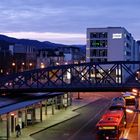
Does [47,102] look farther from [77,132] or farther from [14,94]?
[77,132]

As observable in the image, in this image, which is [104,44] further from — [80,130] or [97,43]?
[80,130]

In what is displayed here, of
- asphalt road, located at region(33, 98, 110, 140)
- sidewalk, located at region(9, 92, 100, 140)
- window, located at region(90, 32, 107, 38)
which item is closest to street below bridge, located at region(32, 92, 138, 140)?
asphalt road, located at region(33, 98, 110, 140)

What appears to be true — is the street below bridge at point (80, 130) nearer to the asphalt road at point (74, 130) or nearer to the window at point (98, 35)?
the asphalt road at point (74, 130)

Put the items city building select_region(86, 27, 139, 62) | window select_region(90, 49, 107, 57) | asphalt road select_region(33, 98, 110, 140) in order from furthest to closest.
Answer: city building select_region(86, 27, 139, 62), window select_region(90, 49, 107, 57), asphalt road select_region(33, 98, 110, 140)

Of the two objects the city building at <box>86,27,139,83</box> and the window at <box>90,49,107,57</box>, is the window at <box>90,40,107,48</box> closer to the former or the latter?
the city building at <box>86,27,139,83</box>

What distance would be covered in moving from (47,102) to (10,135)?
73.3 feet

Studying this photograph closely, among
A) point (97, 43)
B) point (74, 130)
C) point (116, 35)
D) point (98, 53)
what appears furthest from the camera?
point (116, 35)

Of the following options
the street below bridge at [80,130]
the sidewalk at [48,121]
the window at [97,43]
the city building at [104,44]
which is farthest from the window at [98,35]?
the street below bridge at [80,130]

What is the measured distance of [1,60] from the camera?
156m

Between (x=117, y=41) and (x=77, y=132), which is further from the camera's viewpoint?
(x=117, y=41)

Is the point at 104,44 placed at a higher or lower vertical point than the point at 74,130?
higher

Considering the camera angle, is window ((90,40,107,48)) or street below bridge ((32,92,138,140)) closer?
street below bridge ((32,92,138,140))

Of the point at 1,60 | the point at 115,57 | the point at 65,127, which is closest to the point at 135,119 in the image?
the point at 65,127

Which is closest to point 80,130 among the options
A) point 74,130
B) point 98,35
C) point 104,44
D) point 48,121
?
point 74,130
